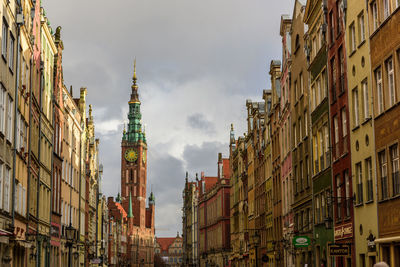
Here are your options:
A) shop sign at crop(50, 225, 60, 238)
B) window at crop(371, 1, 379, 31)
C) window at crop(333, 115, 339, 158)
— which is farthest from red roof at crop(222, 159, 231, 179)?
window at crop(371, 1, 379, 31)

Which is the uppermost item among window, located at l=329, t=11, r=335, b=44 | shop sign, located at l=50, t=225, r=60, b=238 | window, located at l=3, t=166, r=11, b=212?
window, located at l=329, t=11, r=335, b=44

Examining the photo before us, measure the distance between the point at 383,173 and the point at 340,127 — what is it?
699 cm

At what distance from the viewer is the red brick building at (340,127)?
102 ft

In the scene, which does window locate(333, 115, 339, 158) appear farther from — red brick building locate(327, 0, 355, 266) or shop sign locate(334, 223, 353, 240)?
shop sign locate(334, 223, 353, 240)

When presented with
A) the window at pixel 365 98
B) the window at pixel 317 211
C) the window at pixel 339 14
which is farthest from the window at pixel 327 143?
the window at pixel 365 98

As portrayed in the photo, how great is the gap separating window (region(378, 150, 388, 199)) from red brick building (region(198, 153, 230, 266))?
73.5 m

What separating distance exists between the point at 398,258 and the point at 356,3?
34.7 ft

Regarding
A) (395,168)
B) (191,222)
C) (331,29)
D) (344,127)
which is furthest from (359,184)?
(191,222)

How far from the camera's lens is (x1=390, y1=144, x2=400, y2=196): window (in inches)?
945

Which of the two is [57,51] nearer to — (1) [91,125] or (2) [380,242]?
(1) [91,125]

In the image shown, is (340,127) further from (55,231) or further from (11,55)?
(55,231)

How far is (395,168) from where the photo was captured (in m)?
24.2

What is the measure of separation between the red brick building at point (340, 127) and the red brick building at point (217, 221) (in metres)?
66.4

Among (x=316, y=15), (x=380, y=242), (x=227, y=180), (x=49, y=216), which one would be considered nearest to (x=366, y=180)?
(x=380, y=242)
